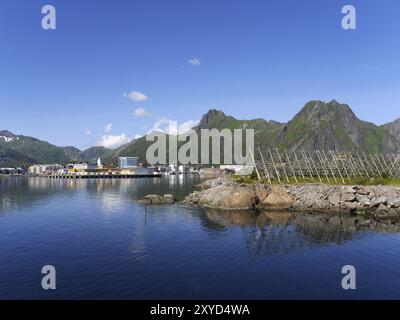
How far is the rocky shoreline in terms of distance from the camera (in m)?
83.8

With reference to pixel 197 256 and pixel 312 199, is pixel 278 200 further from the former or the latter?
pixel 197 256

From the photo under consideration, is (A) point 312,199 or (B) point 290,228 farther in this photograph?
(A) point 312,199

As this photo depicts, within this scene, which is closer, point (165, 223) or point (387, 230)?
point (387, 230)

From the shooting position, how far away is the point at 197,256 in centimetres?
4925

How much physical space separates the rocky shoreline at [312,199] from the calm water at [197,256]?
785 cm

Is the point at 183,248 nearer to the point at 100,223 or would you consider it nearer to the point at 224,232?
the point at 224,232

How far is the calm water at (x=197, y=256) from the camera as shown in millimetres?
37344

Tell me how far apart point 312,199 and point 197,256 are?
5043cm

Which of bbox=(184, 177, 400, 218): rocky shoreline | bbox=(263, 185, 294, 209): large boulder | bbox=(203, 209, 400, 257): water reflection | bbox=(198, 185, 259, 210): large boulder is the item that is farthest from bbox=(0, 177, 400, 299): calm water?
bbox=(263, 185, 294, 209): large boulder

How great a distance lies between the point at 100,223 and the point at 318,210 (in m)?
51.3

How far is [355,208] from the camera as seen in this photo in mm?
85062

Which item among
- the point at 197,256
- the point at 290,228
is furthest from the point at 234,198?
the point at 197,256

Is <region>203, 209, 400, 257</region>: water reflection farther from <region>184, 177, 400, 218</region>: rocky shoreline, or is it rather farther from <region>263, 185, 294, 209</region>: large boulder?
<region>263, 185, 294, 209</region>: large boulder
